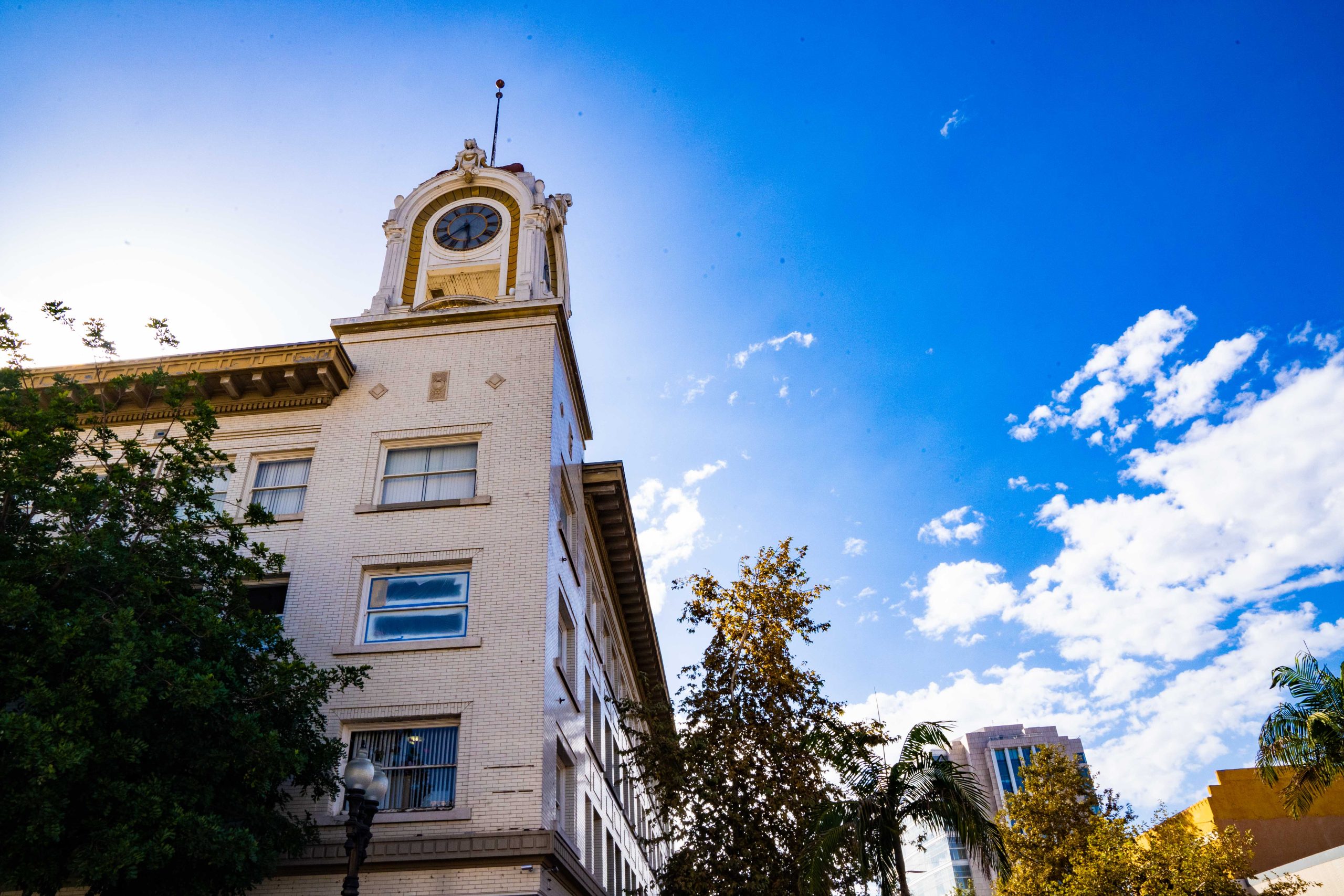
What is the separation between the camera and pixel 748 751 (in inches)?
725

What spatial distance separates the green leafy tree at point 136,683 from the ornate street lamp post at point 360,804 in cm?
214

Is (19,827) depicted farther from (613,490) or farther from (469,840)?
(613,490)

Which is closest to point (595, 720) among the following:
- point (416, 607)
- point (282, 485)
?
point (416, 607)

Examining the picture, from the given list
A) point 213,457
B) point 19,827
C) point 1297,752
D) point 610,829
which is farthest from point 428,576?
point 1297,752

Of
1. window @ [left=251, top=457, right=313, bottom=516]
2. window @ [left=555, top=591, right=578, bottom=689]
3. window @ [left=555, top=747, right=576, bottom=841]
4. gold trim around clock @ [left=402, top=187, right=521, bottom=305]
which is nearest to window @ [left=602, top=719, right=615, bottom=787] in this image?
window @ [left=555, top=591, right=578, bottom=689]

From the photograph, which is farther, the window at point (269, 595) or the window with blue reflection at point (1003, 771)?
the window with blue reflection at point (1003, 771)

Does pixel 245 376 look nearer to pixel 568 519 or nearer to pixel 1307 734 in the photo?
pixel 568 519

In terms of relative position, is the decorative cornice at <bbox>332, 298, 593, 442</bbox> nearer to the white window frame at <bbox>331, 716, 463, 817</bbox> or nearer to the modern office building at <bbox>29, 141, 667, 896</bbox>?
the modern office building at <bbox>29, 141, 667, 896</bbox>

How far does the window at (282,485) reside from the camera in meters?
21.2

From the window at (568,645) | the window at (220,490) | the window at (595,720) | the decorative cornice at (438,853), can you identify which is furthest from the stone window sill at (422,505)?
the window at (595,720)

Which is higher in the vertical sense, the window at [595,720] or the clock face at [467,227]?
the clock face at [467,227]

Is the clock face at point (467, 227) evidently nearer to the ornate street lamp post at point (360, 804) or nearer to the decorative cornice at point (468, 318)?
the decorative cornice at point (468, 318)

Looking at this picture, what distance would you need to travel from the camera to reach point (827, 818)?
1602cm

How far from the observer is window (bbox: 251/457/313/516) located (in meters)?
21.2
